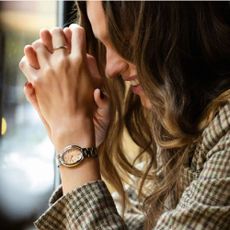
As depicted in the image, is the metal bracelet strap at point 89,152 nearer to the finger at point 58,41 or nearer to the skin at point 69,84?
the skin at point 69,84

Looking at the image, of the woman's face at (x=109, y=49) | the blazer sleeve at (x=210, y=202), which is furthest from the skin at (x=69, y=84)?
the blazer sleeve at (x=210, y=202)

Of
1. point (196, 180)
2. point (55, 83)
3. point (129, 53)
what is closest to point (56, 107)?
point (55, 83)

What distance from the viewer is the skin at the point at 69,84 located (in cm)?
102

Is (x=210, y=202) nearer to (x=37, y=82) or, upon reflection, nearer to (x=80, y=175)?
(x=80, y=175)

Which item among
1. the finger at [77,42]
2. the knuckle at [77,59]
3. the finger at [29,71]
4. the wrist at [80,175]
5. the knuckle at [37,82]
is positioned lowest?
the wrist at [80,175]

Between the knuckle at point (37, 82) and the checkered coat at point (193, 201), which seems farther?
the knuckle at point (37, 82)

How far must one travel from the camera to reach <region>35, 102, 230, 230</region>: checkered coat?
0.89 meters

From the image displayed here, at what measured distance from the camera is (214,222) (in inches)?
35.0

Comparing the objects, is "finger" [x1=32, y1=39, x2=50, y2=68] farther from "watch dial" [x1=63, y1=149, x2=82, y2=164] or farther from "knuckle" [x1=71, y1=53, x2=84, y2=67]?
"watch dial" [x1=63, y1=149, x2=82, y2=164]

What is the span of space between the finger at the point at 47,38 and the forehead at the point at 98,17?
9cm

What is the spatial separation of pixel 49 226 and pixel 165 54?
384 millimetres

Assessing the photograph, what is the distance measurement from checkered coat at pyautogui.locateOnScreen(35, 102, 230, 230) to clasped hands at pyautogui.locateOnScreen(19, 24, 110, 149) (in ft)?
0.39

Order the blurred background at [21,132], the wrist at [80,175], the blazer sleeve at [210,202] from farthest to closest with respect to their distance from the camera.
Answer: the blurred background at [21,132], the wrist at [80,175], the blazer sleeve at [210,202]

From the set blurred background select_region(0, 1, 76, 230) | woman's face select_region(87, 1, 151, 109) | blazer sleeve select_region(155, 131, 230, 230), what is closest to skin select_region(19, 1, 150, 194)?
woman's face select_region(87, 1, 151, 109)
